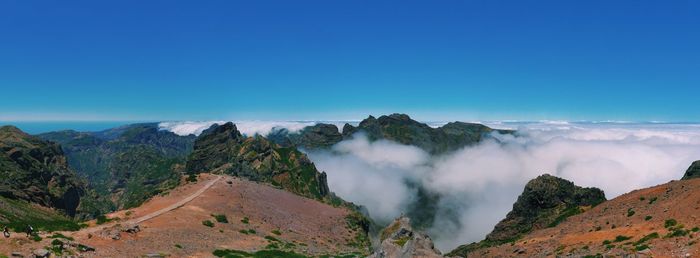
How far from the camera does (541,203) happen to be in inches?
3260

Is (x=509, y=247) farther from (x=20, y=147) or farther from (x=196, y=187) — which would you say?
(x=20, y=147)

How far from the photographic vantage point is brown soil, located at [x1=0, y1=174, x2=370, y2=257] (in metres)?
38.5

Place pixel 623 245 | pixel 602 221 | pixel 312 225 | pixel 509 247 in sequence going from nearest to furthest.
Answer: pixel 623 245, pixel 602 221, pixel 509 247, pixel 312 225

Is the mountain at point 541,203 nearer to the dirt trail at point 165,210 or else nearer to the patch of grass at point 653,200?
the patch of grass at point 653,200

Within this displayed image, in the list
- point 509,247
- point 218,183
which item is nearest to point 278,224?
point 218,183

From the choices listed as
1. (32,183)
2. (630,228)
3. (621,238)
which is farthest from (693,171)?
(32,183)

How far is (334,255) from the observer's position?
51.0m

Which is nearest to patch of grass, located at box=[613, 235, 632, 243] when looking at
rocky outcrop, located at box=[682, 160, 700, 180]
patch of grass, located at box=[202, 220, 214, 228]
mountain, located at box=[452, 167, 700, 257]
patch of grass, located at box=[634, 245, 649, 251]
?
mountain, located at box=[452, 167, 700, 257]

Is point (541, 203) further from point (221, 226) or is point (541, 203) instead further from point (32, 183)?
point (32, 183)

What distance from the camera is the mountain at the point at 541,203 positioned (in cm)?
7838

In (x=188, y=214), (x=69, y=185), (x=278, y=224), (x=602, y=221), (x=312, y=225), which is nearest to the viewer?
(x=602, y=221)

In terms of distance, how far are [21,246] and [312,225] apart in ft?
147

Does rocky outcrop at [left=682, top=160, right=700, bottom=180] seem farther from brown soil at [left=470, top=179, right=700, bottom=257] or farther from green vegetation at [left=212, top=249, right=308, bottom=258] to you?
green vegetation at [left=212, top=249, right=308, bottom=258]

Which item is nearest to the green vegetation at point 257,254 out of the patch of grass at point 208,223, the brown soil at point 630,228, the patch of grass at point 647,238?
the patch of grass at point 208,223
